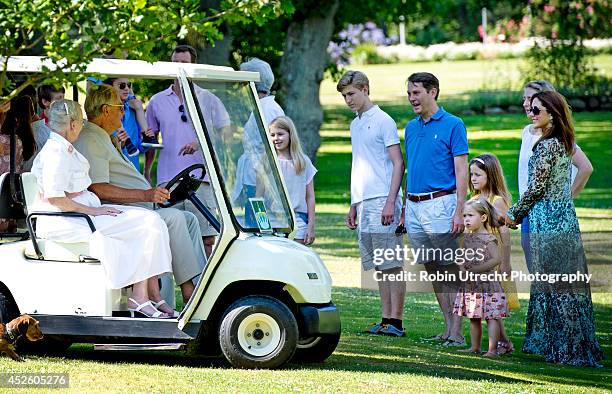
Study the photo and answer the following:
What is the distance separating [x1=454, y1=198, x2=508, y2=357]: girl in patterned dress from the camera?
30.2 feet

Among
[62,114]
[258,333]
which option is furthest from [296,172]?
[62,114]

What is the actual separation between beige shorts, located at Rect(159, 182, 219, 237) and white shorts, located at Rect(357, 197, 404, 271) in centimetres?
153

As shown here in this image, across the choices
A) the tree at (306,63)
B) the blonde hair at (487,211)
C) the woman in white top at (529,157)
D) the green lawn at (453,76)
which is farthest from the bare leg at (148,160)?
the green lawn at (453,76)

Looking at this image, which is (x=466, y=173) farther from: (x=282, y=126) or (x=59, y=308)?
(x=59, y=308)

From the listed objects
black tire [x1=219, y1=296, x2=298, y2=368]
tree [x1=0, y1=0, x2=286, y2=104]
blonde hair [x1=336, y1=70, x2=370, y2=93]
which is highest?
tree [x1=0, y1=0, x2=286, y2=104]

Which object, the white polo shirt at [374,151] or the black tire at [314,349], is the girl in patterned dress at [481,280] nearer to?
the white polo shirt at [374,151]

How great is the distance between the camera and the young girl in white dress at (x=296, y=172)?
9.57 metres

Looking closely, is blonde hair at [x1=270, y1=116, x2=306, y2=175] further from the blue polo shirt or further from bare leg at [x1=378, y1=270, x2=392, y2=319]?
bare leg at [x1=378, y1=270, x2=392, y2=319]

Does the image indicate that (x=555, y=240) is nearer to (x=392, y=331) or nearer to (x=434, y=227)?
(x=434, y=227)

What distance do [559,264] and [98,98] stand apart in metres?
3.37

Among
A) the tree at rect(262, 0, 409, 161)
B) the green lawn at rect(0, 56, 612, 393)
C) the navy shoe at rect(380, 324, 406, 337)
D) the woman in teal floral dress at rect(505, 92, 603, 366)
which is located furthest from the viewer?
the tree at rect(262, 0, 409, 161)

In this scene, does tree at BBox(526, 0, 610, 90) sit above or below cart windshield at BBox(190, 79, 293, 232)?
below

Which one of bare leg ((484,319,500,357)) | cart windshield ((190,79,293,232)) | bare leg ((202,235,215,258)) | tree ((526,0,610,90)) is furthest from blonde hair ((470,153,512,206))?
tree ((526,0,610,90))

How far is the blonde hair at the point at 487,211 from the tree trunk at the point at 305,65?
18139mm
